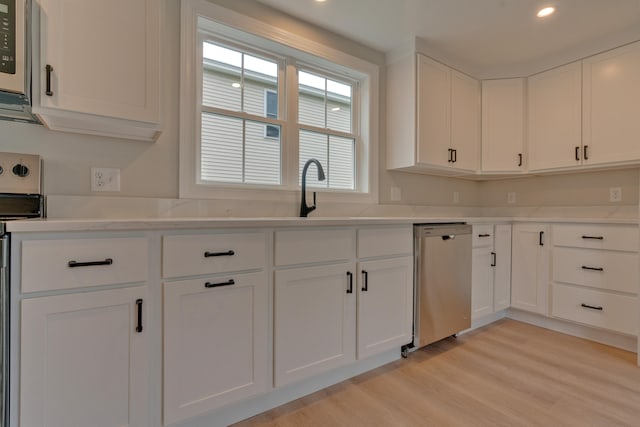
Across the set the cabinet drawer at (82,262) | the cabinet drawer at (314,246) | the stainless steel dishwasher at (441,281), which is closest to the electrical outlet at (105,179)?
the cabinet drawer at (82,262)

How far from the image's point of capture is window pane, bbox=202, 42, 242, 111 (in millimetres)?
2002

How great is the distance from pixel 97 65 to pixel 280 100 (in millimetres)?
1162

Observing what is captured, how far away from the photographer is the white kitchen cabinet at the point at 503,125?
298 centimetres

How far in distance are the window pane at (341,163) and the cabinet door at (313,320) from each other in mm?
957

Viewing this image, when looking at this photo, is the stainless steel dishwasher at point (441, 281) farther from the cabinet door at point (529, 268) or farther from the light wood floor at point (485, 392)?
the cabinet door at point (529, 268)

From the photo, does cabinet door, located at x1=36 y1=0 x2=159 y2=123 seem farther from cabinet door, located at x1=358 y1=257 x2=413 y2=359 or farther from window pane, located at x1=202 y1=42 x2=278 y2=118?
cabinet door, located at x1=358 y1=257 x2=413 y2=359

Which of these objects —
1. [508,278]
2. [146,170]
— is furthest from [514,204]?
[146,170]

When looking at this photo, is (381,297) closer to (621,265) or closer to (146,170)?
(146,170)

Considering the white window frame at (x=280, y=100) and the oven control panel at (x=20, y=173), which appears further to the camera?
the white window frame at (x=280, y=100)

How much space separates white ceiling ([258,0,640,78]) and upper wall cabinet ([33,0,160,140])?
1007mm

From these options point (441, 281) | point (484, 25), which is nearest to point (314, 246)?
point (441, 281)

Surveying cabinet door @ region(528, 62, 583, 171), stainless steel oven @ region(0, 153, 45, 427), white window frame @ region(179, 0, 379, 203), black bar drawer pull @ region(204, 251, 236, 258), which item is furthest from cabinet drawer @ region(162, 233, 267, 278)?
cabinet door @ region(528, 62, 583, 171)

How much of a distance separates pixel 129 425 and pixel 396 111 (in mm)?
2593

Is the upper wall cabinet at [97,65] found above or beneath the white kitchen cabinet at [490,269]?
above
